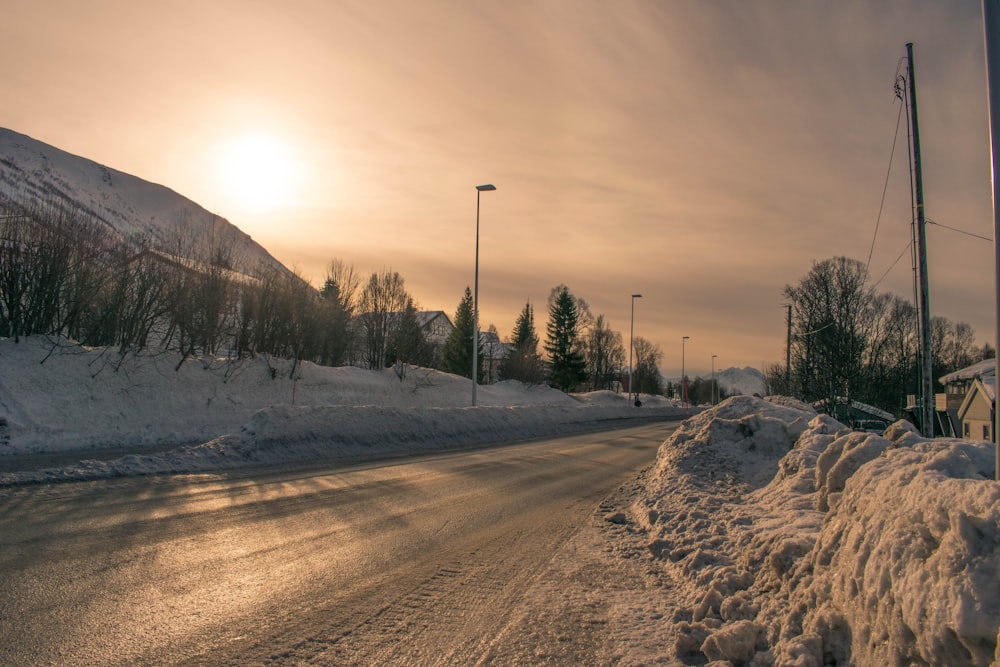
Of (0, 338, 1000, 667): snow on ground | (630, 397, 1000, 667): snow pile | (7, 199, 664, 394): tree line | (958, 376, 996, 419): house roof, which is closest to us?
(630, 397, 1000, 667): snow pile

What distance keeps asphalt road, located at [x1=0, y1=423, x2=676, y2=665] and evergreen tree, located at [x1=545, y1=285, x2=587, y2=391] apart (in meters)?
61.2

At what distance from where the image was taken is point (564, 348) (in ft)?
238

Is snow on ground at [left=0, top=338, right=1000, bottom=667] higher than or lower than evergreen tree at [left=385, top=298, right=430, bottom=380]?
lower

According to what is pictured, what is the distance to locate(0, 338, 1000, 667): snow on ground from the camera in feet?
10.1

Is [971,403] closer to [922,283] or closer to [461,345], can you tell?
[922,283]

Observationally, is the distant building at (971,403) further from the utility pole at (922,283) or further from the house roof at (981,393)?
the utility pole at (922,283)

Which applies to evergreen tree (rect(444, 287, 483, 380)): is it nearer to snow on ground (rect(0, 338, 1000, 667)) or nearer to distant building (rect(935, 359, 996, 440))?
distant building (rect(935, 359, 996, 440))

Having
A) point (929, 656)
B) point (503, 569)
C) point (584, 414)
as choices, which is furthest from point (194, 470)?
point (584, 414)

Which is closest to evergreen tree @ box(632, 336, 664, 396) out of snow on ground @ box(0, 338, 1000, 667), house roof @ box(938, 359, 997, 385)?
house roof @ box(938, 359, 997, 385)

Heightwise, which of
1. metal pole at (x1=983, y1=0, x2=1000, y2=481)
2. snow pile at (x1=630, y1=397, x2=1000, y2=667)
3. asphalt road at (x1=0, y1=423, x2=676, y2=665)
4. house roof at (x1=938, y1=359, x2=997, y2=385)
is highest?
metal pole at (x1=983, y1=0, x2=1000, y2=481)

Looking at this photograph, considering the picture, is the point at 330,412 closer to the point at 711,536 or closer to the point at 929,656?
the point at 711,536

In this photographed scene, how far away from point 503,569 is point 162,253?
25830mm

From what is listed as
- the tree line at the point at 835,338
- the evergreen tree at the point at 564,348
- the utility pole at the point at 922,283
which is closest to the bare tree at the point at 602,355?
the evergreen tree at the point at 564,348

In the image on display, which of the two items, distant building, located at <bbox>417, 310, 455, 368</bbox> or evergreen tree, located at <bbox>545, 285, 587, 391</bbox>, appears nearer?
distant building, located at <bbox>417, 310, 455, 368</bbox>
